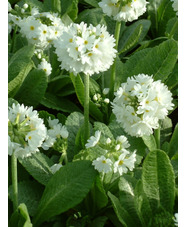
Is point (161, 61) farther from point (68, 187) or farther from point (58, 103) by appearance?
point (68, 187)

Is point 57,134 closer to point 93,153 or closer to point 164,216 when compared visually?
point 93,153

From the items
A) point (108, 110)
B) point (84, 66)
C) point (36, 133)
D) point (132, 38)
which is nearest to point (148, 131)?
point (84, 66)

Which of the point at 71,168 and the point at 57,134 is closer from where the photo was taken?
the point at 71,168

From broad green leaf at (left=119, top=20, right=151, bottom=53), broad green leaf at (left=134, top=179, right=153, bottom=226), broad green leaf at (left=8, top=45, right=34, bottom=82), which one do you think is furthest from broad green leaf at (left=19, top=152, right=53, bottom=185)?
broad green leaf at (left=119, top=20, right=151, bottom=53)

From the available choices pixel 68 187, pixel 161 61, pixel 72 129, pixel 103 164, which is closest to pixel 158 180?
pixel 103 164

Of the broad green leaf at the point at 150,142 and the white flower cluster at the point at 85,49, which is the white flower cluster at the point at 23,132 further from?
the broad green leaf at the point at 150,142
